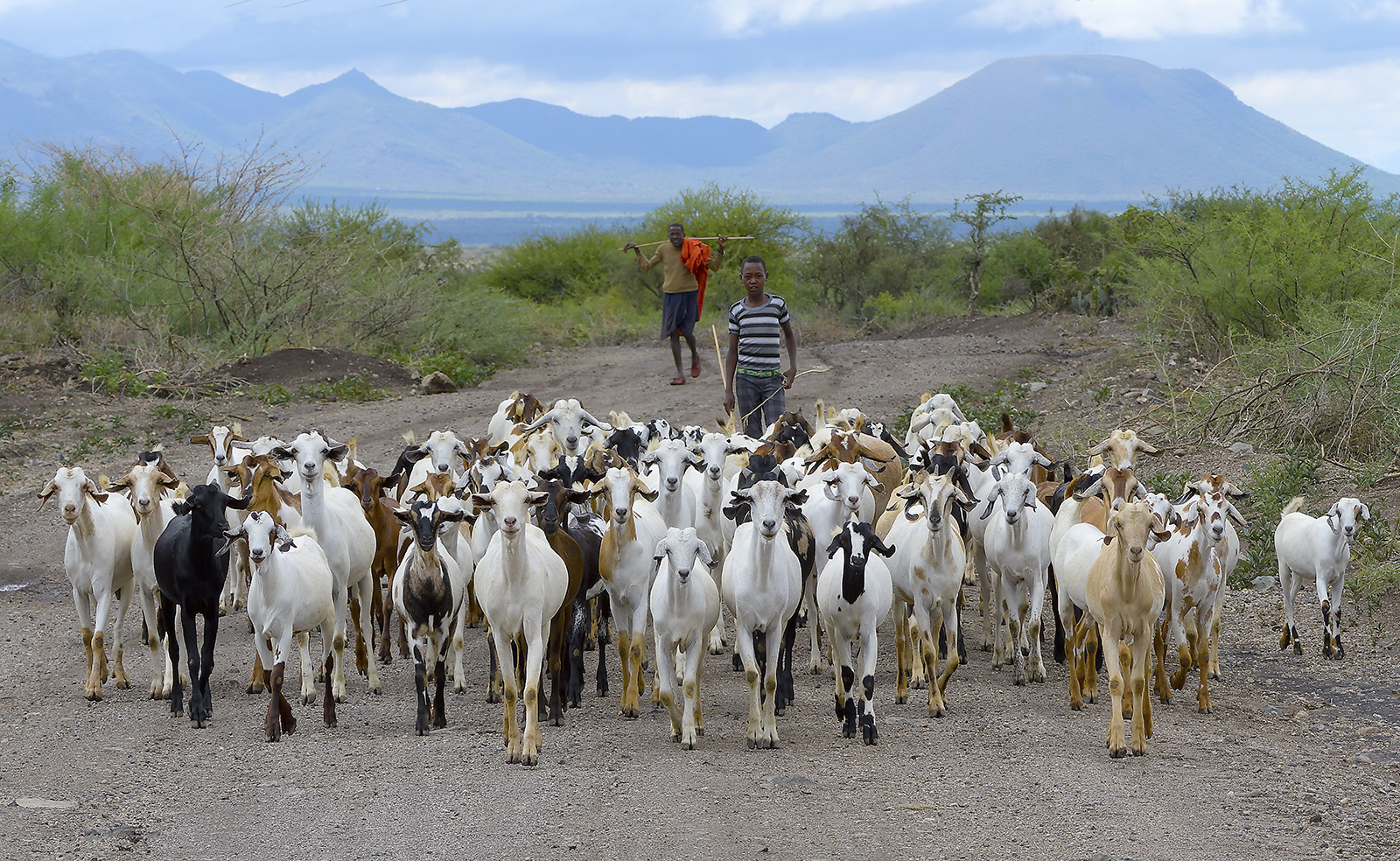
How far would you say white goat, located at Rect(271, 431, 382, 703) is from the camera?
822cm

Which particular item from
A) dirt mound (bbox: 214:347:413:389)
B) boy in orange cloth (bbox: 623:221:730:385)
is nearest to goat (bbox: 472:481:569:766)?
boy in orange cloth (bbox: 623:221:730:385)

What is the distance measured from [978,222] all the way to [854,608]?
88.2 ft

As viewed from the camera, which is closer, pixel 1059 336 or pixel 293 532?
pixel 293 532

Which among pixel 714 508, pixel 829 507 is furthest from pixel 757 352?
pixel 829 507

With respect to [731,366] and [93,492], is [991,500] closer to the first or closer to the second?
[731,366]

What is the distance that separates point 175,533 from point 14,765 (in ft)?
4.93

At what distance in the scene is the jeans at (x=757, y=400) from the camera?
1210 centimetres

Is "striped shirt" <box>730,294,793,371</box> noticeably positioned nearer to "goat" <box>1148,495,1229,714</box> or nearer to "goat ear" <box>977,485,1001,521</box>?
"goat ear" <box>977,485,1001,521</box>

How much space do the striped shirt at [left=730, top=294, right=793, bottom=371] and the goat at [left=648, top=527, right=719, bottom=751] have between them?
4826 millimetres

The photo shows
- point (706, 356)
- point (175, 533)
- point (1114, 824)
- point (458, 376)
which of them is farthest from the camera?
point (706, 356)

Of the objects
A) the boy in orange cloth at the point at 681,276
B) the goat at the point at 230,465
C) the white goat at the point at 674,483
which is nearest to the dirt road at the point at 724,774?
the goat at the point at 230,465

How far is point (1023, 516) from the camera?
8492mm

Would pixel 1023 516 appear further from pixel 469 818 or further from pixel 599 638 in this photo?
pixel 469 818

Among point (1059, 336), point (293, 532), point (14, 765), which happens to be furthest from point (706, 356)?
point (14, 765)
